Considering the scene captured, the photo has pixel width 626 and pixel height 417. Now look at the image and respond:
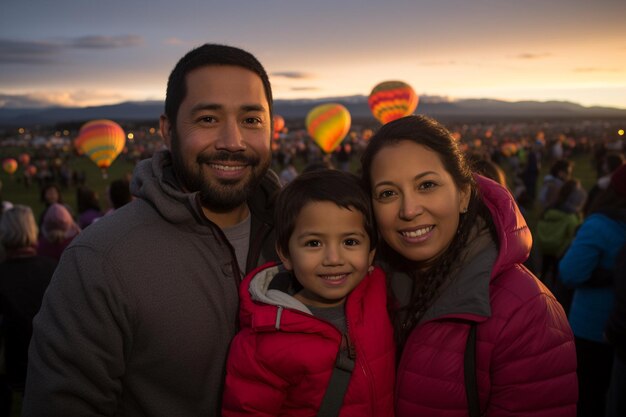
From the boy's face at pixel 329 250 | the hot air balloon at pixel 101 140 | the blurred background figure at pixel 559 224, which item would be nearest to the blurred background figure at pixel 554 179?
the blurred background figure at pixel 559 224

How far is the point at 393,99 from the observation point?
1994 centimetres

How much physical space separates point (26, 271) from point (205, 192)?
104 inches

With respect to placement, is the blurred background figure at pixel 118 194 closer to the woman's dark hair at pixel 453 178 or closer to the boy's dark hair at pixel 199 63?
the boy's dark hair at pixel 199 63

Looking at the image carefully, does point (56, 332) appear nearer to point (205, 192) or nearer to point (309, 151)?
point (205, 192)

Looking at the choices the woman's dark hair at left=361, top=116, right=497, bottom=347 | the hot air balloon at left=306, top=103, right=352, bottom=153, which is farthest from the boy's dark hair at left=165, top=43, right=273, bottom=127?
the hot air balloon at left=306, top=103, right=352, bottom=153

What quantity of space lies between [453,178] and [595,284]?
8.10 feet

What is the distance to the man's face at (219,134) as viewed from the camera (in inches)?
82.7

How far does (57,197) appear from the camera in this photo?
9.10 metres

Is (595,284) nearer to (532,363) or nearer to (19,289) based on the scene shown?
(532,363)

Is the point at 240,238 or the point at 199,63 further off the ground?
the point at 199,63

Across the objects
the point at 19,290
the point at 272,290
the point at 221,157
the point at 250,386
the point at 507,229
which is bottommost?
the point at 19,290

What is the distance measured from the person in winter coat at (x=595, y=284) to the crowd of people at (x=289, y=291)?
198cm

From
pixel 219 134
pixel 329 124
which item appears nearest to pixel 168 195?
pixel 219 134

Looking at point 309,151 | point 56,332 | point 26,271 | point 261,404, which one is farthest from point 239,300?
point 309,151
